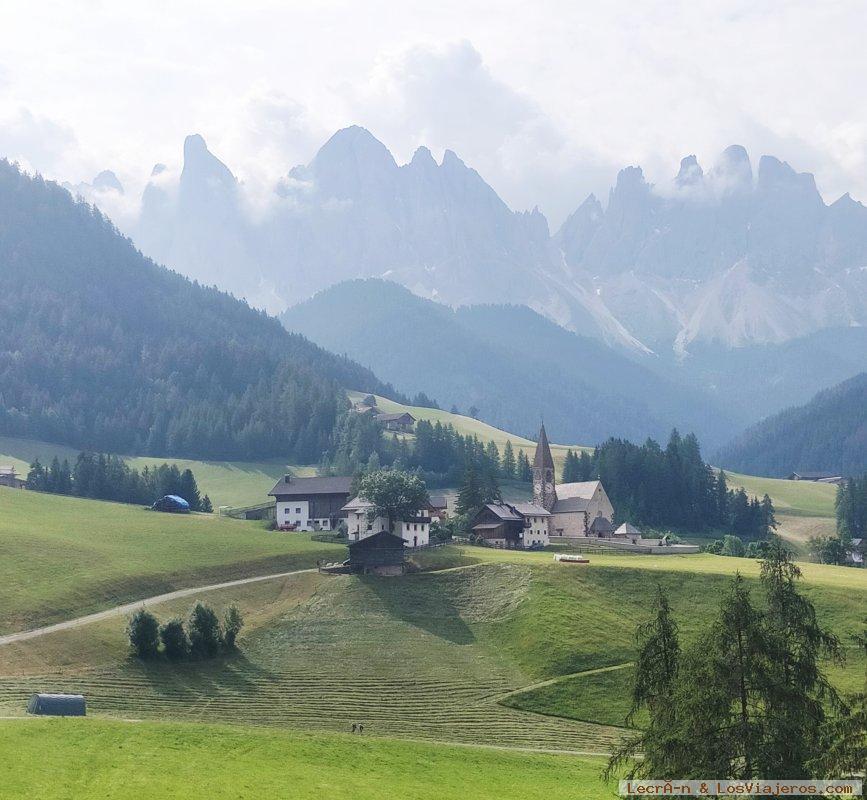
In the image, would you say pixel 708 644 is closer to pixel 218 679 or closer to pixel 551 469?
pixel 218 679

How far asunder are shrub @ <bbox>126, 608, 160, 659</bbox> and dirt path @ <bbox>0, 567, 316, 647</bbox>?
235 inches

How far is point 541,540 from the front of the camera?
473ft

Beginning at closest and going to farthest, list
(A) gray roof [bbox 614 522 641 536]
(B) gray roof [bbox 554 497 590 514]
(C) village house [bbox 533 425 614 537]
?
(A) gray roof [bbox 614 522 641 536] → (C) village house [bbox 533 425 614 537] → (B) gray roof [bbox 554 497 590 514]

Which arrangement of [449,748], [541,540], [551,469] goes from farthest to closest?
[551,469] → [541,540] → [449,748]

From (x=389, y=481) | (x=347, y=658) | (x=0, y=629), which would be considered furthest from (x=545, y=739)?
(x=389, y=481)

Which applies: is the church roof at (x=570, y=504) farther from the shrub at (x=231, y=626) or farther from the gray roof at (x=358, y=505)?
the shrub at (x=231, y=626)

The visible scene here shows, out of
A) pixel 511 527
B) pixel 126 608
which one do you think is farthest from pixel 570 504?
pixel 126 608

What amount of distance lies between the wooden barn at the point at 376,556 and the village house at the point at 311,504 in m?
39.8

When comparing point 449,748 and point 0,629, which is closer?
point 449,748

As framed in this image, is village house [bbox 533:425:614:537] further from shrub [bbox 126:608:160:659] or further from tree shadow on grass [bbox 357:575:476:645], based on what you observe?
shrub [bbox 126:608:160:659]

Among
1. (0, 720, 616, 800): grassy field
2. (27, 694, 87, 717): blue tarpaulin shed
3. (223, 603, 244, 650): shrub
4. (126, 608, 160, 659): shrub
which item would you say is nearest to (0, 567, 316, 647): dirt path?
→ (126, 608, 160, 659): shrub

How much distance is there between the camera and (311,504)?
509ft

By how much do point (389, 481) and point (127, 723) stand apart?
65.8 meters

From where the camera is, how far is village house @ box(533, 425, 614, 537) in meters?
Result: 158
